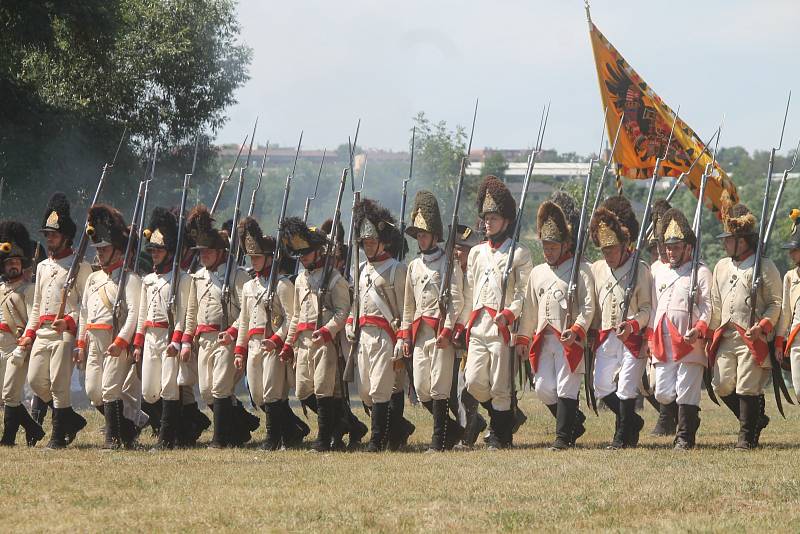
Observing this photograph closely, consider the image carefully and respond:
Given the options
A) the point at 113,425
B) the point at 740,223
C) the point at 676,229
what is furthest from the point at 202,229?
the point at 740,223

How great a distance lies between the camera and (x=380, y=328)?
1327cm

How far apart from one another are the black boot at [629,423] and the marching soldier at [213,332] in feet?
13.0

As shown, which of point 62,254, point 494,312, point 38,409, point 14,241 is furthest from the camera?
point 38,409

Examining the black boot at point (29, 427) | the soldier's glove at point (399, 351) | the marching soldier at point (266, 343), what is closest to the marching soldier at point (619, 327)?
the soldier's glove at point (399, 351)

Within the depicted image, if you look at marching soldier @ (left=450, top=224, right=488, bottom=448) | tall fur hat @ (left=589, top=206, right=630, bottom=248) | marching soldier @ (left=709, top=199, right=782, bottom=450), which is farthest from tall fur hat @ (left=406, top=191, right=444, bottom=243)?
marching soldier @ (left=709, top=199, right=782, bottom=450)

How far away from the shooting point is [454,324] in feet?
42.9

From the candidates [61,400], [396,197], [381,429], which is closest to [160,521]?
[381,429]

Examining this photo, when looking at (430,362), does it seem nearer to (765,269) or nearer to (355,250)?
(355,250)

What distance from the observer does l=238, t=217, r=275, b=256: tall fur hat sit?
A: 14039 mm

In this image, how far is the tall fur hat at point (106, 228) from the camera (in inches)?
560

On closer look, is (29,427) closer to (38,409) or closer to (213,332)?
(38,409)

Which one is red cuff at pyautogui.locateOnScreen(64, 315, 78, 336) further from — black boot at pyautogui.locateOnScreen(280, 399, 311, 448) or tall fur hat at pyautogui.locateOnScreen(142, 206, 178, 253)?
black boot at pyautogui.locateOnScreen(280, 399, 311, 448)

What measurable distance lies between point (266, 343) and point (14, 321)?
3032mm

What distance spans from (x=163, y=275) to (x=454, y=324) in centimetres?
326
